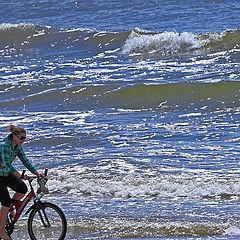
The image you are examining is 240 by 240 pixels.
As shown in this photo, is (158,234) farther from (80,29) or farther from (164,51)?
(80,29)

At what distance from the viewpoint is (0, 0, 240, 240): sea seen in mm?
11883

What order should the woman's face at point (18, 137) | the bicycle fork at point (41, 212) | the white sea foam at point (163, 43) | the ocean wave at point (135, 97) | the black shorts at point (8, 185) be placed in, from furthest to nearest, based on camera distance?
the white sea foam at point (163, 43)
the ocean wave at point (135, 97)
the bicycle fork at point (41, 212)
the black shorts at point (8, 185)
the woman's face at point (18, 137)

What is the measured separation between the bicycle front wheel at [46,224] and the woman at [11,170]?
0.87 ft

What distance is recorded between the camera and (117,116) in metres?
18.8

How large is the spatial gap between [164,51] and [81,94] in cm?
591

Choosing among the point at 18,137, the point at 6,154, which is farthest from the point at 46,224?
the point at 18,137

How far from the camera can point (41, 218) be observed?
10.3 metres

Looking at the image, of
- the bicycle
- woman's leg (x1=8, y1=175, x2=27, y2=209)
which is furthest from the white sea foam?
woman's leg (x1=8, y1=175, x2=27, y2=209)

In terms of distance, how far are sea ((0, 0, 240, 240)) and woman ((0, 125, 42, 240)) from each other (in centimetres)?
88

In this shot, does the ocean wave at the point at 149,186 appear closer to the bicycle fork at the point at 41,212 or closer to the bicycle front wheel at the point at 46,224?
the bicycle front wheel at the point at 46,224

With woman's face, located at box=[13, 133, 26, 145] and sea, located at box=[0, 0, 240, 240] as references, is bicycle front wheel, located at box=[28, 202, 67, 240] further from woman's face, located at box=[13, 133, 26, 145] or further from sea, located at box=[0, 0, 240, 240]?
woman's face, located at box=[13, 133, 26, 145]

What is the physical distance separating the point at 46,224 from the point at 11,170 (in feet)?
2.92

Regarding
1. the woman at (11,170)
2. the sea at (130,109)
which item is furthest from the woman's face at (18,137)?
the sea at (130,109)

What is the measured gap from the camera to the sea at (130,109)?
39.0 ft
